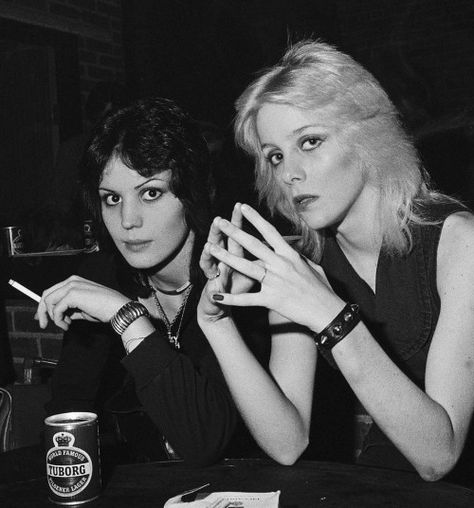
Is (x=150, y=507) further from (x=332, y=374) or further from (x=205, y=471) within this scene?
(x=332, y=374)

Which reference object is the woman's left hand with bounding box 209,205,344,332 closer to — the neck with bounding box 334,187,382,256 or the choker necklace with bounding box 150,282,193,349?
the neck with bounding box 334,187,382,256

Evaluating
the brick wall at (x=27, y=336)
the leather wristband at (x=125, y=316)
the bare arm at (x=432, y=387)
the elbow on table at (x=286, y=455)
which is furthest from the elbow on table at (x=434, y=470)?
the brick wall at (x=27, y=336)

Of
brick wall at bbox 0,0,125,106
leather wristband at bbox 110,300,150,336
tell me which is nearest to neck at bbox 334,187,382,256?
leather wristband at bbox 110,300,150,336

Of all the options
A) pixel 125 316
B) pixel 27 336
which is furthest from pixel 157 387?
pixel 27 336

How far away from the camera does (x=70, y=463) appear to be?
108 centimetres

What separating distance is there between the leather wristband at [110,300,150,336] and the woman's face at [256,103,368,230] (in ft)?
1.37

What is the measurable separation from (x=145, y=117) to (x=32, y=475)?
37.6 inches

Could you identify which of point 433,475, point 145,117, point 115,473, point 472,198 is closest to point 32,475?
point 115,473

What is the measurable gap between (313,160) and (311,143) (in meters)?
0.05

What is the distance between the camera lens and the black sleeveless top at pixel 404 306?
4.89ft

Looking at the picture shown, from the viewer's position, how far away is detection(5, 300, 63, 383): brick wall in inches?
113

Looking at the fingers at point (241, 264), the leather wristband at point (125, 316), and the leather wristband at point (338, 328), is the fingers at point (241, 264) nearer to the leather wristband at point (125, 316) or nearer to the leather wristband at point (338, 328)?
the leather wristband at point (338, 328)

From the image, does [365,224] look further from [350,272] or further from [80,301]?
[80,301]

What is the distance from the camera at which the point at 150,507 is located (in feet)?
3.40
